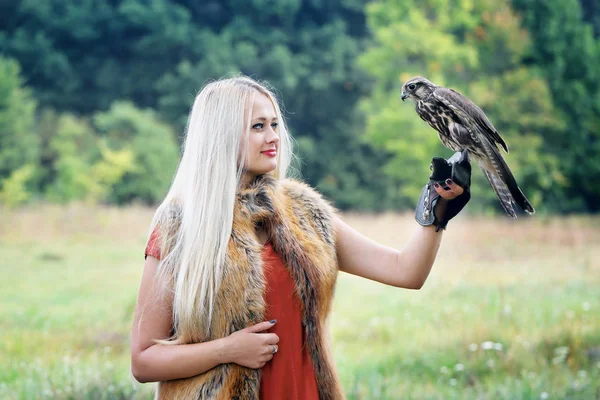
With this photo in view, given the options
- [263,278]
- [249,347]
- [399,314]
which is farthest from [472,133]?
[399,314]

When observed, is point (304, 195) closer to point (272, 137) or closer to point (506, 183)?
point (272, 137)

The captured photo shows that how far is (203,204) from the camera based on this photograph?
1.41m

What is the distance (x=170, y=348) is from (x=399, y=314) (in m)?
3.87

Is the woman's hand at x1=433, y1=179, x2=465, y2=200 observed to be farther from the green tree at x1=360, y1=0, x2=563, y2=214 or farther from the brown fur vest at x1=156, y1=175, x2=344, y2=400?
the green tree at x1=360, y1=0, x2=563, y2=214

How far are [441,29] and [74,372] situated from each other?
611cm

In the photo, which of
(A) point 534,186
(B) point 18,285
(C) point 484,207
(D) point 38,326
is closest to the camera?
(D) point 38,326

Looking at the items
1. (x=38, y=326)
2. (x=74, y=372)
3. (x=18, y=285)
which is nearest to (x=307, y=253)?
(x=74, y=372)

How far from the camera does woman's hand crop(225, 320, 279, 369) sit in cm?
134

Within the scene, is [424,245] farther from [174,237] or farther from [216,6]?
[216,6]

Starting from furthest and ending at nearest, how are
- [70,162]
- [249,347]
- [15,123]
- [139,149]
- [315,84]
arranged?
[315,84] < [139,149] < [70,162] < [15,123] < [249,347]

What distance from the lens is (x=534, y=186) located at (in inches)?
270

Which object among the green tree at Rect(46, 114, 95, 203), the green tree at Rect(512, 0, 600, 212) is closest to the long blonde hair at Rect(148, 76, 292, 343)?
the green tree at Rect(46, 114, 95, 203)

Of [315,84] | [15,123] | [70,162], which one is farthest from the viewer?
[315,84]

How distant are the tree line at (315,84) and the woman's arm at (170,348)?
453 centimetres
